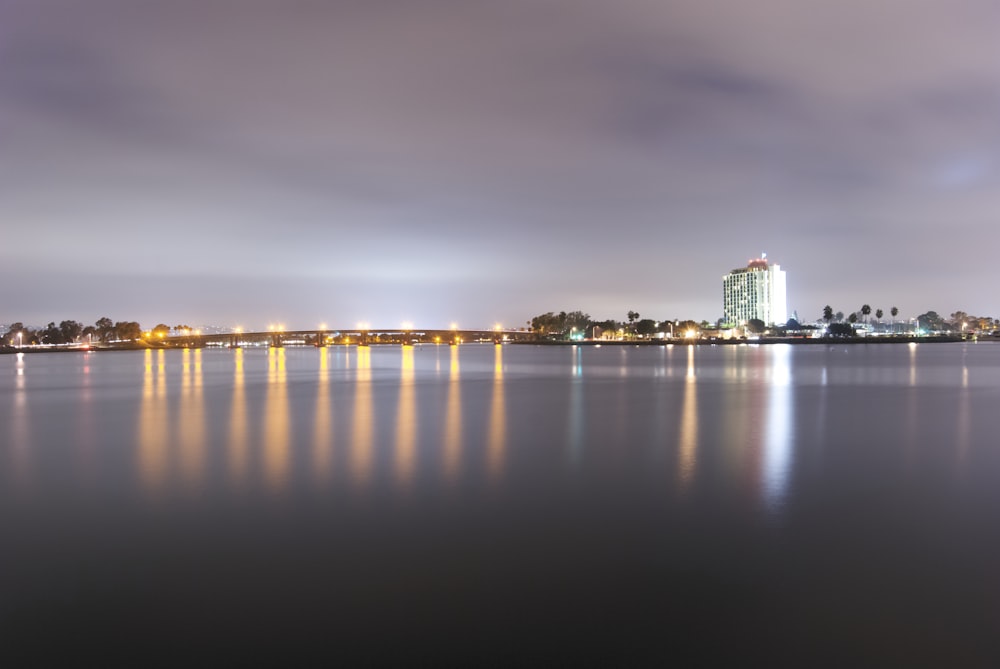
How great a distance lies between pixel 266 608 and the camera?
802 centimetres

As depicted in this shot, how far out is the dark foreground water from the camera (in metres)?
7.14

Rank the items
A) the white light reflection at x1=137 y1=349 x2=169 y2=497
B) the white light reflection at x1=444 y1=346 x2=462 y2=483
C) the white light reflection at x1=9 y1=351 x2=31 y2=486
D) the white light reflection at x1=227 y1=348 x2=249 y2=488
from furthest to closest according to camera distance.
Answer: the white light reflection at x1=9 y1=351 x2=31 y2=486
the white light reflection at x1=444 y1=346 x2=462 y2=483
the white light reflection at x1=227 y1=348 x2=249 y2=488
the white light reflection at x1=137 y1=349 x2=169 y2=497

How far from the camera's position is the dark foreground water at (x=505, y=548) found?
23.4ft

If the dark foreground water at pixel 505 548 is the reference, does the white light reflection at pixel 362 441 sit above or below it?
→ below

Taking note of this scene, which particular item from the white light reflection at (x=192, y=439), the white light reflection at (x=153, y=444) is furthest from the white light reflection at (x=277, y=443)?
the white light reflection at (x=153, y=444)

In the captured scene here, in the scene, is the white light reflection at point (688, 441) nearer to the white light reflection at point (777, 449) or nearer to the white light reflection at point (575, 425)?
the white light reflection at point (777, 449)

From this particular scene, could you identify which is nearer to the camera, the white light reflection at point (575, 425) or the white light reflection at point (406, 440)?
the white light reflection at point (406, 440)

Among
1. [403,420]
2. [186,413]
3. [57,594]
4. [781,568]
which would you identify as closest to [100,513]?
[57,594]

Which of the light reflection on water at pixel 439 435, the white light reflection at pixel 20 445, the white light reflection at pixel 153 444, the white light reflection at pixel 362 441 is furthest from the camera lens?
the white light reflection at pixel 20 445

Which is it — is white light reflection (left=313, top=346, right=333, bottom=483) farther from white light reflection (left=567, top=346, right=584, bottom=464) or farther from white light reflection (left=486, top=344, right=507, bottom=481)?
white light reflection (left=567, top=346, right=584, bottom=464)

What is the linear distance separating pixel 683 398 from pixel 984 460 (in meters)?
20.0

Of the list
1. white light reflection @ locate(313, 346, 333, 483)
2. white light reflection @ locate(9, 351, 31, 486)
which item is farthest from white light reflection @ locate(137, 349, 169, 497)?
white light reflection @ locate(313, 346, 333, 483)

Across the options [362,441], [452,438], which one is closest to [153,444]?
[362,441]

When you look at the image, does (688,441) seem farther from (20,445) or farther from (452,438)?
(20,445)
